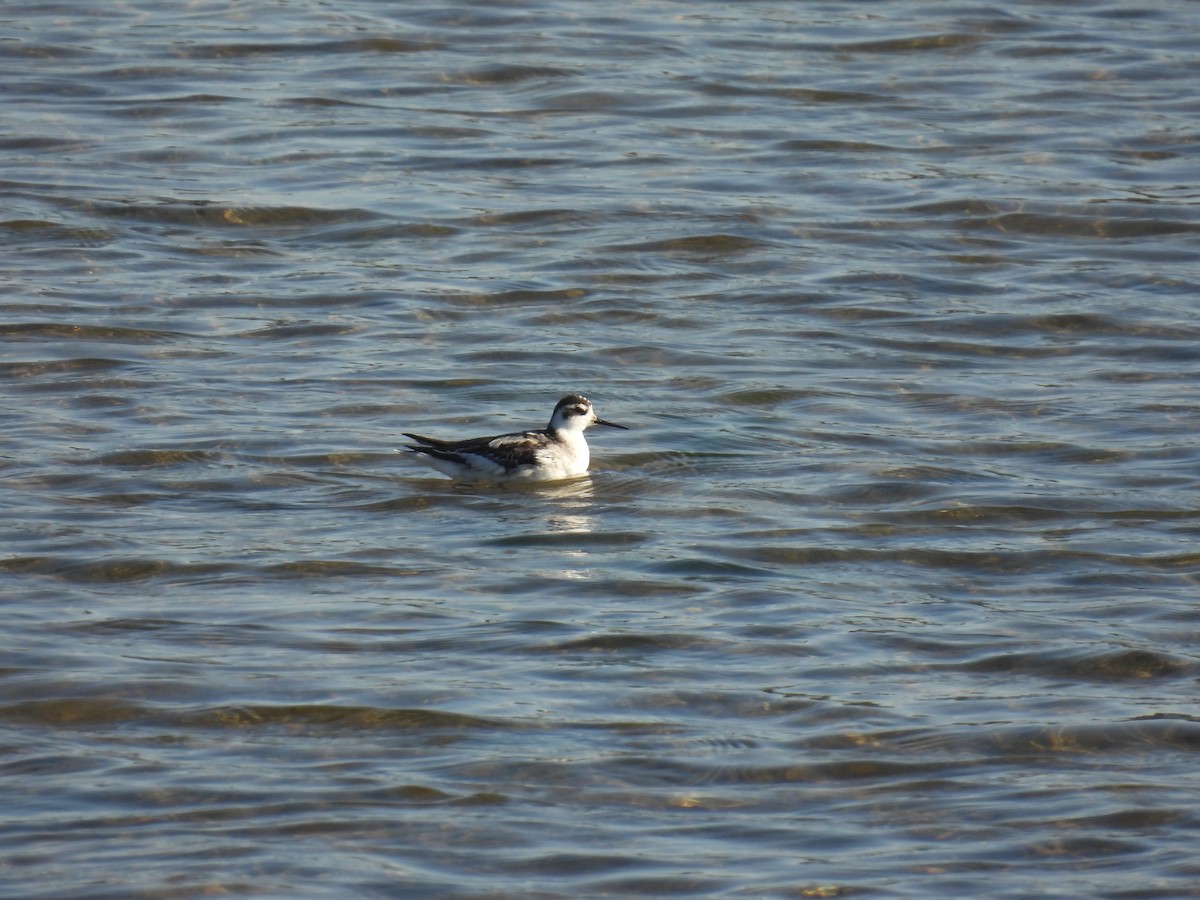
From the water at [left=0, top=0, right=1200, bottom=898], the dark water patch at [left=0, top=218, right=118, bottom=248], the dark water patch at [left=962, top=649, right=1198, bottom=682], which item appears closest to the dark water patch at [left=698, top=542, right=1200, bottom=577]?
the water at [left=0, top=0, right=1200, bottom=898]

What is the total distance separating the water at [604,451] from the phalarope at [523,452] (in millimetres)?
185

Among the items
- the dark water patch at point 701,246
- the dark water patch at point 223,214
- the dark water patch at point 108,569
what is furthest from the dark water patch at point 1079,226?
the dark water patch at point 108,569

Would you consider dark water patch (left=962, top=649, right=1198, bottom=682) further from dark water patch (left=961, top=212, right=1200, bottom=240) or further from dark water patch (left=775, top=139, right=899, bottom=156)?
dark water patch (left=775, top=139, right=899, bottom=156)

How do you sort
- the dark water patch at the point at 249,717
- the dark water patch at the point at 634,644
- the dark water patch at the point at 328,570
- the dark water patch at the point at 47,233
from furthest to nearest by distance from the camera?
the dark water patch at the point at 47,233
the dark water patch at the point at 328,570
the dark water patch at the point at 634,644
the dark water patch at the point at 249,717

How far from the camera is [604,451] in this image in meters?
12.4

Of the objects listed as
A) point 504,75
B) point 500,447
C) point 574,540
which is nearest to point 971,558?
point 574,540

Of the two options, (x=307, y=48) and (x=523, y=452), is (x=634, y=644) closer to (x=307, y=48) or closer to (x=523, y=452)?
(x=523, y=452)

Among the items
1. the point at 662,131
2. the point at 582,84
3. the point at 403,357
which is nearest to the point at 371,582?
the point at 403,357

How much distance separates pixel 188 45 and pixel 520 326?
8.49m

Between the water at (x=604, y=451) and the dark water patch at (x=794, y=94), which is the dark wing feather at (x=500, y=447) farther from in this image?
the dark water patch at (x=794, y=94)

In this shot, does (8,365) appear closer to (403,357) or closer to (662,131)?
(403,357)

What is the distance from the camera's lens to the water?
738 cm

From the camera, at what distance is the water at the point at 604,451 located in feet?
24.2

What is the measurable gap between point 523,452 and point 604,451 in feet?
3.04
